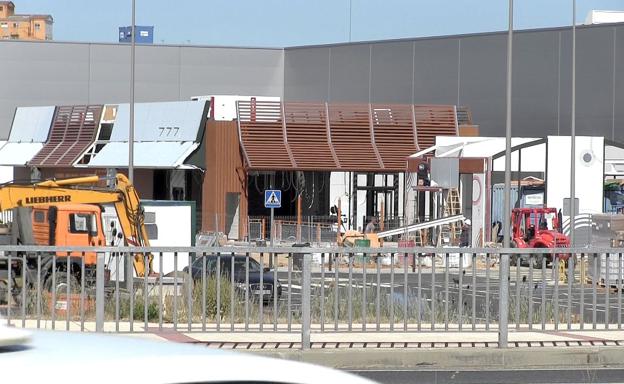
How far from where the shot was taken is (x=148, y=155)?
202 feet

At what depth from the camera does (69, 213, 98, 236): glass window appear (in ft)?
92.1

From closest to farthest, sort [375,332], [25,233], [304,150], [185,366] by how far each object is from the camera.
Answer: [185,366] < [375,332] < [25,233] < [304,150]

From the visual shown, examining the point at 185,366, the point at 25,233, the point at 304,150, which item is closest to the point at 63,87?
the point at 304,150

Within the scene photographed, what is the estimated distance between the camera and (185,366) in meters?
2.94

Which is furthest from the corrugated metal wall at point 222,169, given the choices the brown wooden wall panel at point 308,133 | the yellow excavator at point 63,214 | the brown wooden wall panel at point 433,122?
the yellow excavator at point 63,214

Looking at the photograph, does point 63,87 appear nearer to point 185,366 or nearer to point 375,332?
point 375,332

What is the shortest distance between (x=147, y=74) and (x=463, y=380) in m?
64.5

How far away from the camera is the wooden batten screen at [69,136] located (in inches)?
2549

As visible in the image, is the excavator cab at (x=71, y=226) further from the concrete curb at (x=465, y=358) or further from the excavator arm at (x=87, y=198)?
the concrete curb at (x=465, y=358)

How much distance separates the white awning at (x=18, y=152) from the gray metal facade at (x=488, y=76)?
54.9 feet

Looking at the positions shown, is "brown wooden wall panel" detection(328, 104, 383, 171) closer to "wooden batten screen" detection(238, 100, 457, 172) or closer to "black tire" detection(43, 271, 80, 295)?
"wooden batten screen" detection(238, 100, 457, 172)

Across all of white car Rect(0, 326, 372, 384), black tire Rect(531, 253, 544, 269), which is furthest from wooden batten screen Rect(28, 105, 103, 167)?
white car Rect(0, 326, 372, 384)

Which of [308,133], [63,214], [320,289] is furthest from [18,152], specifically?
[320,289]

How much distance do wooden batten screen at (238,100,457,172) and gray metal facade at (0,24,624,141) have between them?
653 cm
